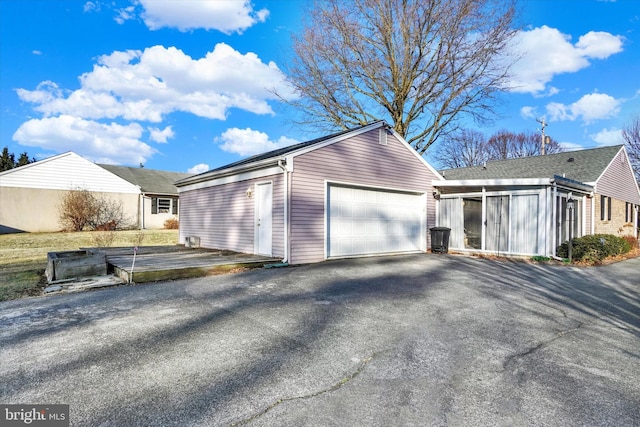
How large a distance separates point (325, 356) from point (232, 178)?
28.8 ft

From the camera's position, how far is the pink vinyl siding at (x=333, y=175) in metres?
9.03

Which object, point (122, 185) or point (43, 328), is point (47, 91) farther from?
point (43, 328)

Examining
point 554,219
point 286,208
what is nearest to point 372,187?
point 286,208

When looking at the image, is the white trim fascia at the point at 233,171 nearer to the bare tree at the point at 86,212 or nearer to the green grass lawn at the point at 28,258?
the green grass lawn at the point at 28,258

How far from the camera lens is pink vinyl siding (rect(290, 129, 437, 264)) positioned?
356 inches

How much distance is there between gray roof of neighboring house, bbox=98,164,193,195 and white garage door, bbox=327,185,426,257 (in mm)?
18672

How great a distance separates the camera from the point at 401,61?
17.3m

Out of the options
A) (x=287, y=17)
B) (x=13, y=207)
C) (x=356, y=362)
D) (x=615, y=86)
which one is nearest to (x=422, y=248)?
(x=356, y=362)

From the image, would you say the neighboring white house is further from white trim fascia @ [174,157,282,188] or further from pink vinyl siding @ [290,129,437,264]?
pink vinyl siding @ [290,129,437,264]

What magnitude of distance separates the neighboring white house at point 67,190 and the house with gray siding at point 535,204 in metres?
20.4

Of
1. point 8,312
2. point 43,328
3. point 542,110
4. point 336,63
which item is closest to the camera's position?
point 43,328

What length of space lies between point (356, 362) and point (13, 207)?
24516mm

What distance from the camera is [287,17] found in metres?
17.2

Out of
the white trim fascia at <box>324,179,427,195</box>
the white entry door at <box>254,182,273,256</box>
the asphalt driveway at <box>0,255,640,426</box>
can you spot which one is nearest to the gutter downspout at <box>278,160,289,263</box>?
the white entry door at <box>254,182,273,256</box>
